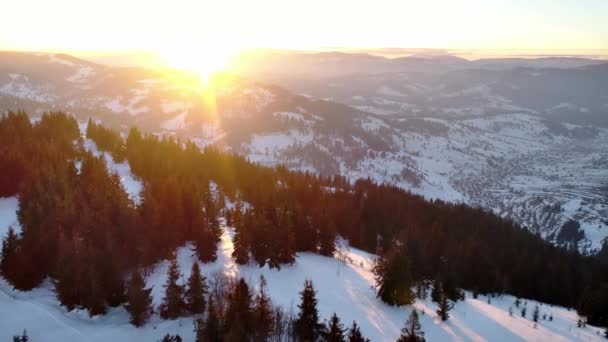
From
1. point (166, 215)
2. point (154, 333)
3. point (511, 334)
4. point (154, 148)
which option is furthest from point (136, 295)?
point (154, 148)

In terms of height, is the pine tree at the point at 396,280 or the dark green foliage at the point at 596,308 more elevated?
the pine tree at the point at 396,280

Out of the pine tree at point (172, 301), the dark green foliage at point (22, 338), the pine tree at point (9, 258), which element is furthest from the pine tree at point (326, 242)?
the pine tree at point (9, 258)

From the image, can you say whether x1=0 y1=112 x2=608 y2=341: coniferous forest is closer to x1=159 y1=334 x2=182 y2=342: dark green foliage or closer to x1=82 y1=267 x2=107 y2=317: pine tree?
x1=82 y1=267 x2=107 y2=317: pine tree

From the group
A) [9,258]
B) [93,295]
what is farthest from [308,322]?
[9,258]

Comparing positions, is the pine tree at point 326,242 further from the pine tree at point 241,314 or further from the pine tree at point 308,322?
the pine tree at point 241,314

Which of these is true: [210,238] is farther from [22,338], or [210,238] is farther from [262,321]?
[22,338]

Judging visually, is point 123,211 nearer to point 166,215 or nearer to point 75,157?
point 166,215
